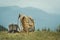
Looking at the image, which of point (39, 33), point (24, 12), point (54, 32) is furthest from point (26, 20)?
→ point (54, 32)

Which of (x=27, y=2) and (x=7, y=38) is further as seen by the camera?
(x=27, y=2)

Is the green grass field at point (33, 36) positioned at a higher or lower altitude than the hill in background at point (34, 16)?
lower

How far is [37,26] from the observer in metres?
1.90

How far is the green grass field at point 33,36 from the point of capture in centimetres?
184

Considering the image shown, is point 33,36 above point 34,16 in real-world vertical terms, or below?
below

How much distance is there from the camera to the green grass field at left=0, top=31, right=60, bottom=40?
6.05 ft

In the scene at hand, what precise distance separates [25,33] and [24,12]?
0.88 feet

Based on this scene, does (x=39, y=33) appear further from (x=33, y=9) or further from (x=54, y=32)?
(x=33, y=9)

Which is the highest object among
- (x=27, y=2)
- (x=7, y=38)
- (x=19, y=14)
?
(x=27, y=2)

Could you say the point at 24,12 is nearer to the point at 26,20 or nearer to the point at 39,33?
the point at 26,20

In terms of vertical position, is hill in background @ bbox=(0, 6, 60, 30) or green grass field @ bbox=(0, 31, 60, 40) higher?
hill in background @ bbox=(0, 6, 60, 30)

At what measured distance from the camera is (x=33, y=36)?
73.9 inches

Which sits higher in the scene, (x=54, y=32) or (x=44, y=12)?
(x=44, y=12)

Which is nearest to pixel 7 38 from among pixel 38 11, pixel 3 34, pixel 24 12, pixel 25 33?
pixel 3 34
